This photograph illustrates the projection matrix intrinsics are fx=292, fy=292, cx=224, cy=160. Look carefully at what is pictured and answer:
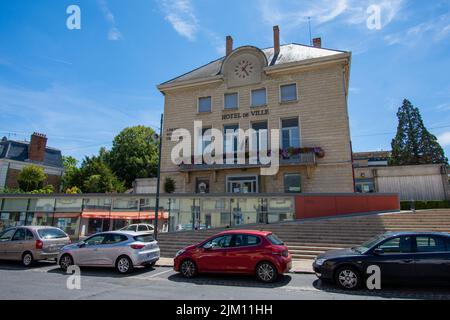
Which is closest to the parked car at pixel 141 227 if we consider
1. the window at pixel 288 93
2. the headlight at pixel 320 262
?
the headlight at pixel 320 262

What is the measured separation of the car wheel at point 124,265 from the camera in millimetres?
9695

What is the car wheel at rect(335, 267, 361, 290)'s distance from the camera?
7.23 m

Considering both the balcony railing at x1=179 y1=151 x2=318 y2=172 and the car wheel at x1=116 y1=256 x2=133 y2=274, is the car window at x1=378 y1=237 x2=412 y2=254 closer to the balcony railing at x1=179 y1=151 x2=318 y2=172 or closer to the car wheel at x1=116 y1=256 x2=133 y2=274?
the car wheel at x1=116 y1=256 x2=133 y2=274

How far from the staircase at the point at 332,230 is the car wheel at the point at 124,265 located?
420 cm

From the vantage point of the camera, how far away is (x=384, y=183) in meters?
26.0

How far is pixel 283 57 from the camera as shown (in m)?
25.2

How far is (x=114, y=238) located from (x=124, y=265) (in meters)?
1.04

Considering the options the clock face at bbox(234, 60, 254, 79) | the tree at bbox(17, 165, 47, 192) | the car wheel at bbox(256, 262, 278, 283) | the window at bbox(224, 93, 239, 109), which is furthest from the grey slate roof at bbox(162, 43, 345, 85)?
the tree at bbox(17, 165, 47, 192)

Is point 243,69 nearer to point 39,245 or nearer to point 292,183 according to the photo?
point 292,183

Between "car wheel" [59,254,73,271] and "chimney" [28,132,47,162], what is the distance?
37.7m

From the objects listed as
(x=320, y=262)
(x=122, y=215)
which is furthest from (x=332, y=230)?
(x=122, y=215)
